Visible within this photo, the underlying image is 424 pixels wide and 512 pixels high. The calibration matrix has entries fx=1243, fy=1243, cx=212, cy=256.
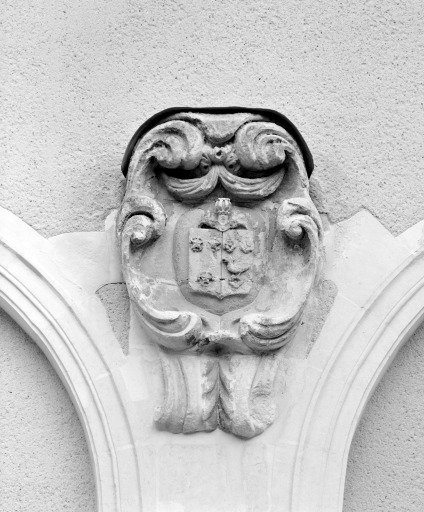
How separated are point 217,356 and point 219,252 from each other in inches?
10.5

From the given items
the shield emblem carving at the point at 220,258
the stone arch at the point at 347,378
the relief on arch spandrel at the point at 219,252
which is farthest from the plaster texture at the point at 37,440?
the stone arch at the point at 347,378

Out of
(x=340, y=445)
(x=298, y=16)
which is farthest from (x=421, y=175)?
(x=340, y=445)

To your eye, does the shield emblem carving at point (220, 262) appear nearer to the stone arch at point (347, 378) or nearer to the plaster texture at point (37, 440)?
the stone arch at point (347, 378)

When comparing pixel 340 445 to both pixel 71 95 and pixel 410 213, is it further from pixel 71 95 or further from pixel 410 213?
pixel 71 95

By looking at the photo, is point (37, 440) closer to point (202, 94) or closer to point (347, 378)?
point (347, 378)

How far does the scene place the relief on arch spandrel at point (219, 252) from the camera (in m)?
3.13

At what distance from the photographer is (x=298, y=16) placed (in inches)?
140

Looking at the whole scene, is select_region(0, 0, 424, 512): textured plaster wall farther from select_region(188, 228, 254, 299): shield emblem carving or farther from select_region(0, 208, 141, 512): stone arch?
select_region(188, 228, 254, 299): shield emblem carving

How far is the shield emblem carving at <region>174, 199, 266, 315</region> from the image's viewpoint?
3191 mm

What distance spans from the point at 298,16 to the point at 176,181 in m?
0.66

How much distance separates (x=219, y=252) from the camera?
321 cm

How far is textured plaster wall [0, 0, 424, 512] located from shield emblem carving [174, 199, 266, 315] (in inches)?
8.7

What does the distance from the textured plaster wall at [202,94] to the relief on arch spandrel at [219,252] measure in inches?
6.3

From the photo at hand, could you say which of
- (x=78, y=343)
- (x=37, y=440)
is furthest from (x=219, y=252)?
(x=37, y=440)
